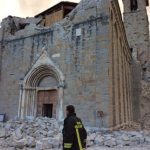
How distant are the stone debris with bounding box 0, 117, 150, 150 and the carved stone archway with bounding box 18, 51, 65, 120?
2.40m

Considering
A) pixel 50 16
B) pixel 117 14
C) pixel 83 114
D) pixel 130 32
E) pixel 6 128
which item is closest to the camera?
pixel 6 128

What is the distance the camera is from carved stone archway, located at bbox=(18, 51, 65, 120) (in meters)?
13.9

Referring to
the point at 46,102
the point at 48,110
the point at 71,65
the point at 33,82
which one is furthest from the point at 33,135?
the point at 33,82

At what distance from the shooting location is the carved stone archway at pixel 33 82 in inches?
548

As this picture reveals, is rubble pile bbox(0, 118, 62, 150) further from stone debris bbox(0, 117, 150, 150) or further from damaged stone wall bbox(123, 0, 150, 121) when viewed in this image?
damaged stone wall bbox(123, 0, 150, 121)

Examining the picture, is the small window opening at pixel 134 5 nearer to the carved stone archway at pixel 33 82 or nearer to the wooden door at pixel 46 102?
the carved stone archway at pixel 33 82

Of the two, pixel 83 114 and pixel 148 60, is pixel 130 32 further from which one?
pixel 83 114

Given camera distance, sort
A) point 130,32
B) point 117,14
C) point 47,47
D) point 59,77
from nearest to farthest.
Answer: point 59,77
point 47,47
point 117,14
point 130,32

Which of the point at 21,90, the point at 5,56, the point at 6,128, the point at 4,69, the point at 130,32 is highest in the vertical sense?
the point at 130,32

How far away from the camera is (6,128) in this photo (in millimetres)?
10914

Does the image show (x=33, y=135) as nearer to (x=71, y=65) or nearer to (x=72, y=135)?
(x=71, y=65)

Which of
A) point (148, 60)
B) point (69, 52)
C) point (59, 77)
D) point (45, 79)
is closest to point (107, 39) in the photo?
point (69, 52)

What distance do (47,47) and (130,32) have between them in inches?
695

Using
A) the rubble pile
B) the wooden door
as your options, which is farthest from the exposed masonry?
the rubble pile
